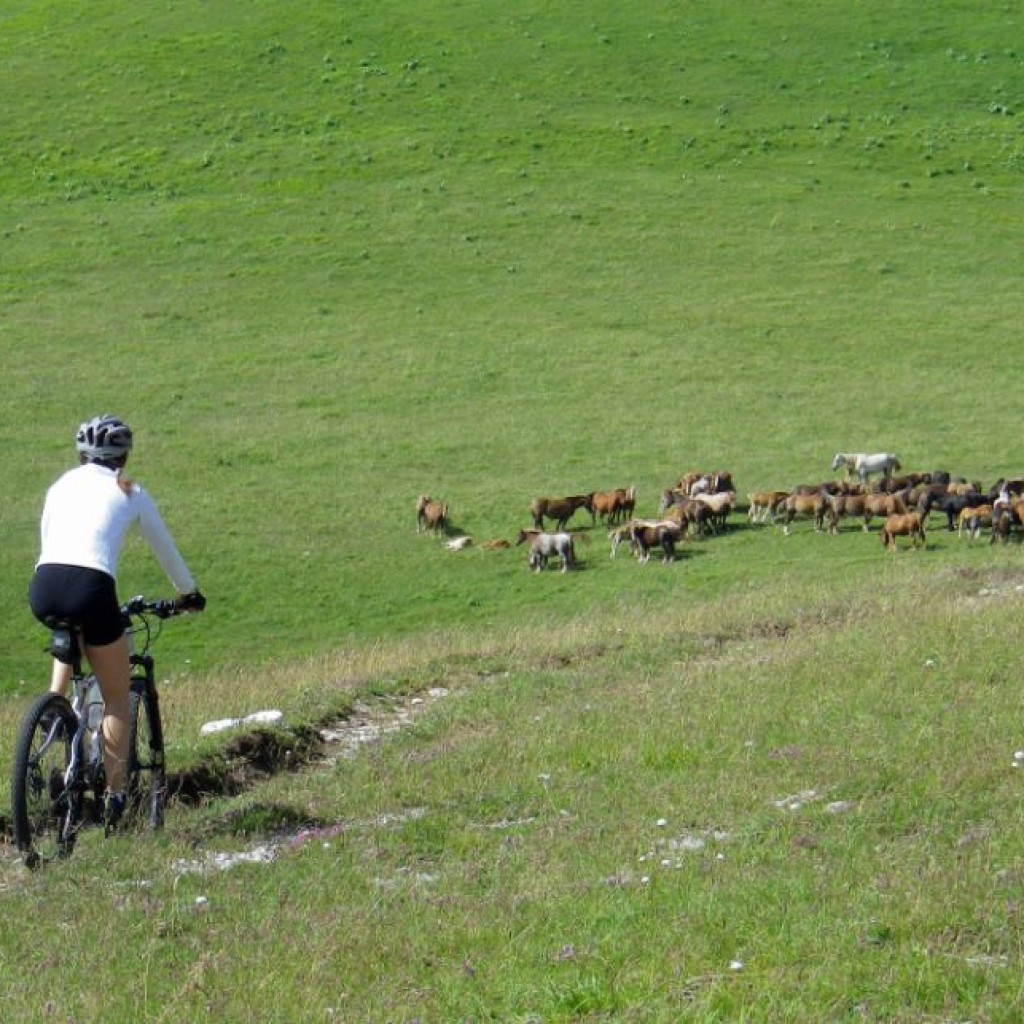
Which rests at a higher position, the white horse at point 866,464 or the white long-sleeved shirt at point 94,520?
the white long-sleeved shirt at point 94,520

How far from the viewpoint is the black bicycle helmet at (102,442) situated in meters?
8.12

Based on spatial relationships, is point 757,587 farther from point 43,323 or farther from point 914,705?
point 43,323

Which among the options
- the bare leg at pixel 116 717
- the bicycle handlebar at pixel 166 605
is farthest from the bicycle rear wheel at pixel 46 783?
the bicycle handlebar at pixel 166 605

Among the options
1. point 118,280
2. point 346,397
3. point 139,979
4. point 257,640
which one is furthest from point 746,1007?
point 118,280

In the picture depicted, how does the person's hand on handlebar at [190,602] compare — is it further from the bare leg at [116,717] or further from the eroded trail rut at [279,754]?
the eroded trail rut at [279,754]

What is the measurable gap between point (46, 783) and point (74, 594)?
97 centimetres

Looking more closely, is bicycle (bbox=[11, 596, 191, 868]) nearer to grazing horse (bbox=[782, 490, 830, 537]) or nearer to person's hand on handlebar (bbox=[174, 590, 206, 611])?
person's hand on handlebar (bbox=[174, 590, 206, 611])

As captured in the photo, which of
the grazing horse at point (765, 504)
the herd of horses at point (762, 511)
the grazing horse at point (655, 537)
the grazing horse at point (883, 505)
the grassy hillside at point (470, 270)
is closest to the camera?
the herd of horses at point (762, 511)

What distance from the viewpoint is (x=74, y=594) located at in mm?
7730

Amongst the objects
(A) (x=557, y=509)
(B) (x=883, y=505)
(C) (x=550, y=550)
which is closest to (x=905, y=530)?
(B) (x=883, y=505)

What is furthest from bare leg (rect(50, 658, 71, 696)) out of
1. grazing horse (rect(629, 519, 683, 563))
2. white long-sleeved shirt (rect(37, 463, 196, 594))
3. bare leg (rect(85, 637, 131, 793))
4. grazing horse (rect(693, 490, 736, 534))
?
grazing horse (rect(693, 490, 736, 534))

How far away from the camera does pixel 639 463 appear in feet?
108

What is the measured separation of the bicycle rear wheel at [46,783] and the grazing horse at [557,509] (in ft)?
68.6

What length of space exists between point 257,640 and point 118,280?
1107 inches
